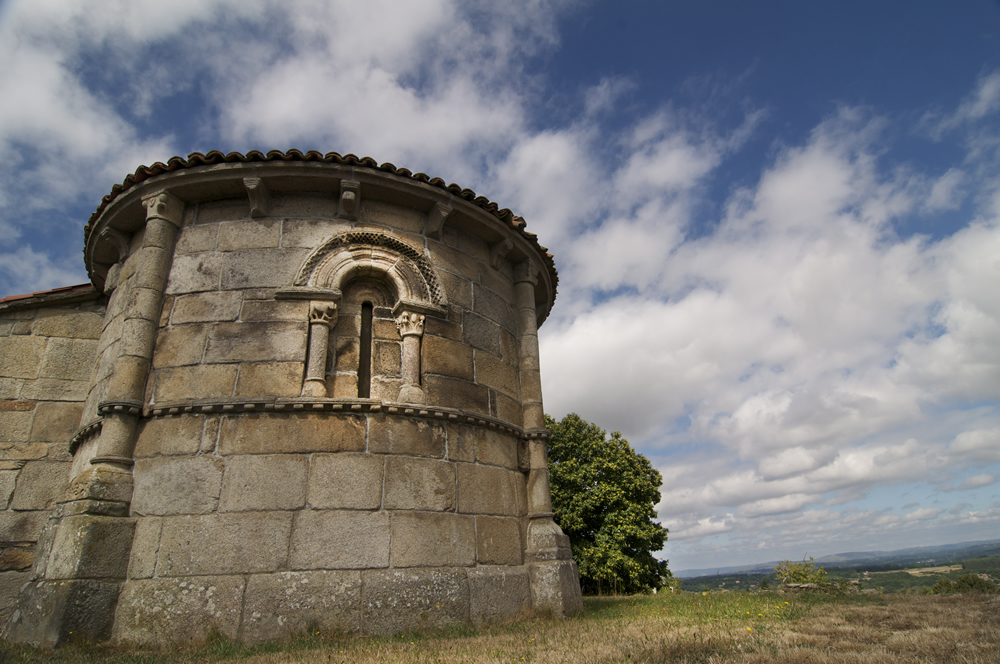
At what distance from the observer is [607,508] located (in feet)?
71.4

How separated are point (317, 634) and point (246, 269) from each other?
13.5 feet

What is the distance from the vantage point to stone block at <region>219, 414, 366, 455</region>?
6.06 metres

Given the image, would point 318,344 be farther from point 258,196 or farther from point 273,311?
point 258,196

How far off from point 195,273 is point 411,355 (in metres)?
2.80

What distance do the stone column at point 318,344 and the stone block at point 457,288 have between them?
1522mm

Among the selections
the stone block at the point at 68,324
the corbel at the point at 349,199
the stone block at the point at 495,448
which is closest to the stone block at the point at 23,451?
the stone block at the point at 68,324

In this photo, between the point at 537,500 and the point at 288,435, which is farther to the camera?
the point at 537,500

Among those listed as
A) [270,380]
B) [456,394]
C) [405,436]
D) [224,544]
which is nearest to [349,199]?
[270,380]

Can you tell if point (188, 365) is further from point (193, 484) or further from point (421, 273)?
point (421, 273)

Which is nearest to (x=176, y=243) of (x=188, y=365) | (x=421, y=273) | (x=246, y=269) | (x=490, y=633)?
(x=246, y=269)

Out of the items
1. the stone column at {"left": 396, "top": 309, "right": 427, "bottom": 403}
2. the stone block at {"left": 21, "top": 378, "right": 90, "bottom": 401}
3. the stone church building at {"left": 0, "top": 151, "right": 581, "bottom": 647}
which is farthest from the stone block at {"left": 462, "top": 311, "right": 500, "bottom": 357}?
the stone block at {"left": 21, "top": 378, "right": 90, "bottom": 401}

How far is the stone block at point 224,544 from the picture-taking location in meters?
5.60

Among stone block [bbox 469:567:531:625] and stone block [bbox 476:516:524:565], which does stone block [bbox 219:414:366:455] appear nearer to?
stone block [bbox 476:516:524:565]

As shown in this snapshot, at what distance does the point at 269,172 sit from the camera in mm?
7141
